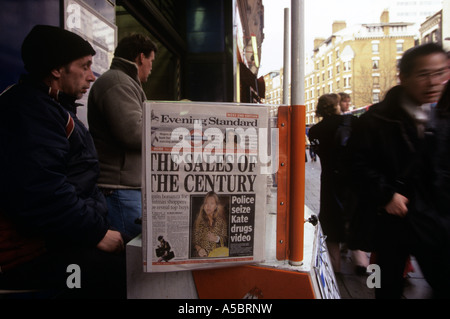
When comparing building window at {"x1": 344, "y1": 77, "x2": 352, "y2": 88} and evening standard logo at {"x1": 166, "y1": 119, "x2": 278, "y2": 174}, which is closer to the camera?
evening standard logo at {"x1": 166, "y1": 119, "x2": 278, "y2": 174}

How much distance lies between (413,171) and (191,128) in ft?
4.14

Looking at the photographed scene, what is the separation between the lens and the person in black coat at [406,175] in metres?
1.62

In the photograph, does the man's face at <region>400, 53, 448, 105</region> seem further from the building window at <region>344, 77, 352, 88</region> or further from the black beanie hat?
the building window at <region>344, 77, 352, 88</region>

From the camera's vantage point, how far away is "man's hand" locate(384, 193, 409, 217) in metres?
1.65

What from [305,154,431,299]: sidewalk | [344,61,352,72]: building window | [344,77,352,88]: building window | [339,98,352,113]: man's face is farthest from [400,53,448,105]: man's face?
[344,61,352,72]: building window

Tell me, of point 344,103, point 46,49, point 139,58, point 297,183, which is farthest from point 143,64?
point 344,103

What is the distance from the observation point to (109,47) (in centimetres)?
311

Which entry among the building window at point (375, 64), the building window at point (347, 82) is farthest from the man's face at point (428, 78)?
the building window at point (375, 64)

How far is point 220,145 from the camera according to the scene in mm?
1131

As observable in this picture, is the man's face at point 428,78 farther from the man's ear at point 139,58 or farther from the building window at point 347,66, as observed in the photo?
the building window at point 347,66

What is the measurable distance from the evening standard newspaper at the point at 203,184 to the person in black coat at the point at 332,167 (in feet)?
6.92

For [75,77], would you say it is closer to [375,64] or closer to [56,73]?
[56,73]

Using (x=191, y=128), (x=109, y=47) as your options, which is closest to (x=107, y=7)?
(x=109, y=47)

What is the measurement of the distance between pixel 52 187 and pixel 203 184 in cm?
56
